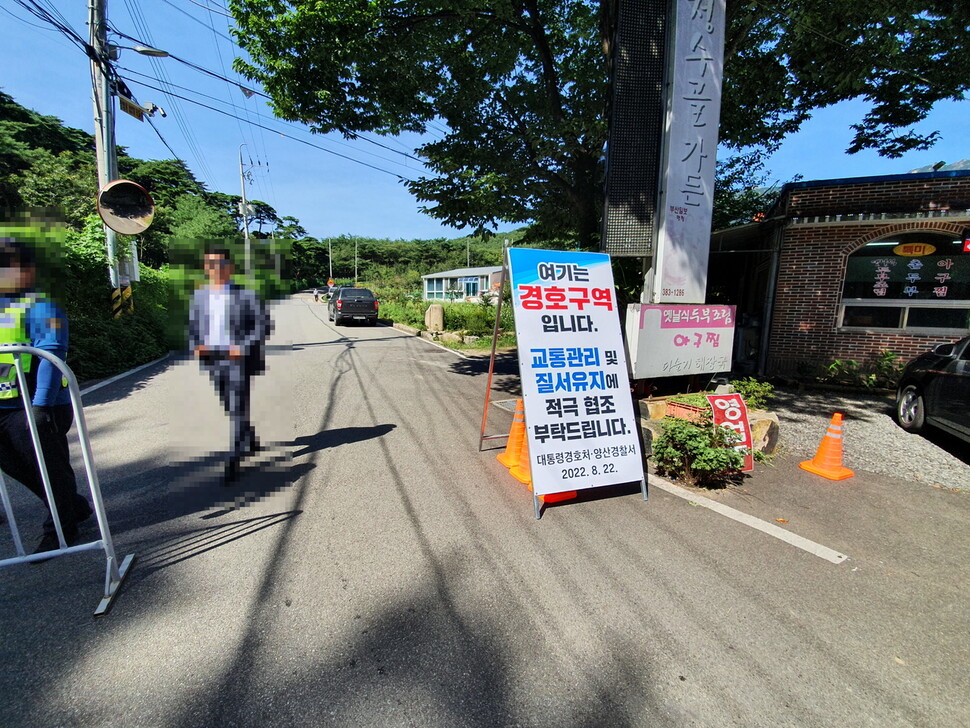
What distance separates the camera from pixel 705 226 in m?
6.00

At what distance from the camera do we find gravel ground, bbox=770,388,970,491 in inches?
197

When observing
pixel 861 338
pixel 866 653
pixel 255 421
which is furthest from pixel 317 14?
pixel 861 338

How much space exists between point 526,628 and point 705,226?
546 cm

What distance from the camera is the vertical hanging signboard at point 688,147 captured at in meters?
5.59

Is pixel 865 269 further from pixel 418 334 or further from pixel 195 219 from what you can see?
pixel 195 219

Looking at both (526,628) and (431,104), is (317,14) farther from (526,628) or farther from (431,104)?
(526,628)

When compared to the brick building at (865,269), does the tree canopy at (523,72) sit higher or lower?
higher

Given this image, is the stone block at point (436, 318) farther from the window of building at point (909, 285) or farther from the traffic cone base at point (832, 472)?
the traffic cone base at point (832, 472)

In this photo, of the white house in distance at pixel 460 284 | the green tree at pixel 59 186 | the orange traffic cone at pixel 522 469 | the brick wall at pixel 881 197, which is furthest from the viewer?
the white house in distance at pixel 460 284

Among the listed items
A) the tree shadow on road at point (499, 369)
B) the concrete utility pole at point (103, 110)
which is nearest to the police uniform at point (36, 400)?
the tree shadow on road at point (499, 369)

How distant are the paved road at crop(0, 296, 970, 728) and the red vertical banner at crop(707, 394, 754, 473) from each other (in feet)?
1.31

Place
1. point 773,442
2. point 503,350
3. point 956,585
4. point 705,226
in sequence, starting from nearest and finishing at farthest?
1. point 956,585
2. point 773,442
3. point 705,226
4. point 503,350

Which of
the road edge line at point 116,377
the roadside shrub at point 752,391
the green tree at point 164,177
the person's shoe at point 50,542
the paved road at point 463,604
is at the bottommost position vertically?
the paved road at point 463,604

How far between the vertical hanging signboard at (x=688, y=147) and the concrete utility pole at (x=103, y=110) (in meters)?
10.4
